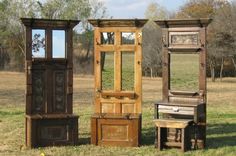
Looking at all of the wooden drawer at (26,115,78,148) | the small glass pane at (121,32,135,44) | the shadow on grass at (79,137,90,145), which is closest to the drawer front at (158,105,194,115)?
the small glass pane at (121,32,135,44)

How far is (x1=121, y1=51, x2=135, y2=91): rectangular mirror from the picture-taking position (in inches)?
414

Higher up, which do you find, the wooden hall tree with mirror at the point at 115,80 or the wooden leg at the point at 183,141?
the wooden hall tree with mirror at the point at 115,80

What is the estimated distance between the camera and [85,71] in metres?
43.9

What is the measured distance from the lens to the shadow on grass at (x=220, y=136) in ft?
33.6

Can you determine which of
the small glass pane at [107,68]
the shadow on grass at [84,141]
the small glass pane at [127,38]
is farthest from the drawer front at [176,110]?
the shadow on grass at [84,141]

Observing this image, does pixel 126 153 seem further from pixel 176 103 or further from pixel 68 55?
pixel 68 55

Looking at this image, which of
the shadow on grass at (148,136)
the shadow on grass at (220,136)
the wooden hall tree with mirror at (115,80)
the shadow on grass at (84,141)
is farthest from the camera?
the shadow on grass at (148,136)

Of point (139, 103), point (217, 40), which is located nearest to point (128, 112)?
point (139, 103)

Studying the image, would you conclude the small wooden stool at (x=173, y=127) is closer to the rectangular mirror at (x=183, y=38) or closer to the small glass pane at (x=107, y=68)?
the small glass pane at (x=107, y=68)

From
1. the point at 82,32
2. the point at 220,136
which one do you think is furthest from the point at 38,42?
the point at 82,32

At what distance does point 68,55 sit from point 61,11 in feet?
122

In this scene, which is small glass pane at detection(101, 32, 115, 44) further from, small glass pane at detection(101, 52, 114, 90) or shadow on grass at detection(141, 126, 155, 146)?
shadow on grass at detection(141, 126, 155, 146)

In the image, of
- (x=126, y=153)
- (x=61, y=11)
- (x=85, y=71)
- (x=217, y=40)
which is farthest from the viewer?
(x=61, y=11)

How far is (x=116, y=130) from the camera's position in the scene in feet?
32.9
